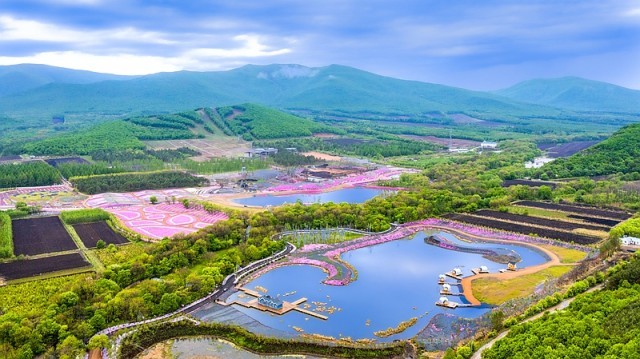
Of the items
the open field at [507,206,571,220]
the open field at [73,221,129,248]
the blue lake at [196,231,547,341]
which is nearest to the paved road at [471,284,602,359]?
the blue lake at [196,231,547,341]

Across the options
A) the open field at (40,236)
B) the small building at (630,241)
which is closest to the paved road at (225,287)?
the open field at (40,236)

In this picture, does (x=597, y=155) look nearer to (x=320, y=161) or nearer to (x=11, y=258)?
(x=320, y=161)

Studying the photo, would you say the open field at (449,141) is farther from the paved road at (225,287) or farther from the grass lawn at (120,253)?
the grass lawn at (120,253)

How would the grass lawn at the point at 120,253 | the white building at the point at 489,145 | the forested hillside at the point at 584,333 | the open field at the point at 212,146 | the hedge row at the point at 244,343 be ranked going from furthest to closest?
1. the white building at the point at 489,145
2. the open field at the point at 212,146
3. the grass lawn at the point at 120,253
4. the hedge row at the point at 244,343
5. the forested hillside at the point at 584,333

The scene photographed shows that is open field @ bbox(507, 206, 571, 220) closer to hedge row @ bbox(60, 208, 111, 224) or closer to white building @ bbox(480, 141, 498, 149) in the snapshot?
hedge row @ bbox(60, 208, 111, 224)

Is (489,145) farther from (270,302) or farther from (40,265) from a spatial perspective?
(40,265)

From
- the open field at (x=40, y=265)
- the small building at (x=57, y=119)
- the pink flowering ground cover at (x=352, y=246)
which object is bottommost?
the open field at (x=40, y=265)

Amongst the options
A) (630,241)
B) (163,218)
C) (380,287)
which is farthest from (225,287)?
(630,241)
